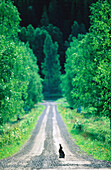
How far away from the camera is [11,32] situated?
15.0 meters

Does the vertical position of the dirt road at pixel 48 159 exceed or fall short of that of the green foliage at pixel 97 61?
it falls short

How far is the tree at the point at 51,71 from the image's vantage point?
68.5m

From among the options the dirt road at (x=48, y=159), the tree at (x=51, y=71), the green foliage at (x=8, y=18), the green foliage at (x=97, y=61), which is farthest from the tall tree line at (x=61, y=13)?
the dirt road at (x=48, y=159)

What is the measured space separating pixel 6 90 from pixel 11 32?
611 cm

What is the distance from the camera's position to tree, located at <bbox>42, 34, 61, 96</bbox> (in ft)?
225

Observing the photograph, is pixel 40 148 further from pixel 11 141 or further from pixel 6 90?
pixel 6 90

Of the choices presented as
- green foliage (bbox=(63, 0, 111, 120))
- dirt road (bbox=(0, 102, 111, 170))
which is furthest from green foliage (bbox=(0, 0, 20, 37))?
dirt road (bbox=(0, 102, 111, 170))

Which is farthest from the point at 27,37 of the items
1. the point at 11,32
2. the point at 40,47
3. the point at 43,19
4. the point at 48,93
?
the point at 11,32

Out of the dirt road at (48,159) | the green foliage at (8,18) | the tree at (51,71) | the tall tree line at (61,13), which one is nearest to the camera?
the dirt road at (48,159)

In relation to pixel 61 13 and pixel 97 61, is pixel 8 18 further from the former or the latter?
pixel 61 13

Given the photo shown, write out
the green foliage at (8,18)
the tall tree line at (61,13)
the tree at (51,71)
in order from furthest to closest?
1. the tall tree line at (61,13)
2. the tree at (51,71)
3. the green foliage at (8,18)

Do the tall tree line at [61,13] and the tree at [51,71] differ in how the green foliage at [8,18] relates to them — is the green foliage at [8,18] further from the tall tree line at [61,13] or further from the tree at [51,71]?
the tall tree line at [61,13]

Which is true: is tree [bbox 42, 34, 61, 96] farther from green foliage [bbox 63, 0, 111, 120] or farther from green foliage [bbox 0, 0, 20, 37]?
green foliage [bbox 0, 0, 20, 37]

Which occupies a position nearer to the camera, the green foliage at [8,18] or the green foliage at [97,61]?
the green foliage at [8,18]
